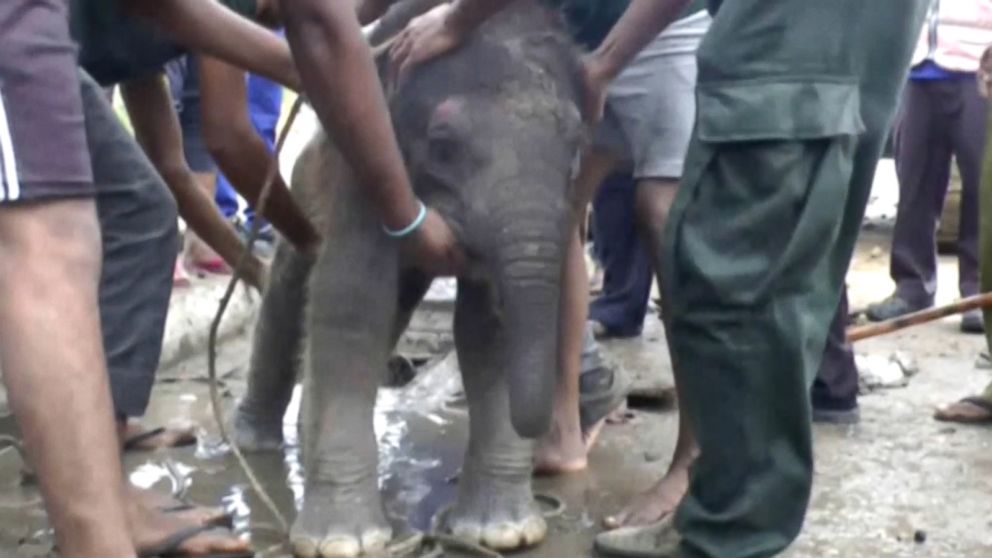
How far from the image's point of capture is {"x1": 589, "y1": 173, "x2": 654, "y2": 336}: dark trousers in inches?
227

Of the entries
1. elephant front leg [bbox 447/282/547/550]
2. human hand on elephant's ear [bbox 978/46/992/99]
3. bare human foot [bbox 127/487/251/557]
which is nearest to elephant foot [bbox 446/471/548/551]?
elephant front leg [bbox 447/282/547/550]

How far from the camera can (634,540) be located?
3.28m

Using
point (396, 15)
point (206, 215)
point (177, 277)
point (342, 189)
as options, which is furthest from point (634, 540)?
point (177, 277)

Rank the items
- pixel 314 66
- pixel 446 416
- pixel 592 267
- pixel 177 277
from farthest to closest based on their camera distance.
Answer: pixel 592 267 → pixel 177 277 → pixel 446 416 → pixel 314 66

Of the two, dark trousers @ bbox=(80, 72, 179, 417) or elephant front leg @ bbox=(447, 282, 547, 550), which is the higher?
dark trousers @ bbox=(80, 72, 179, 417)

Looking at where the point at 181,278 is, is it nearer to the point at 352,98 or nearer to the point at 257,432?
the point at 257,432

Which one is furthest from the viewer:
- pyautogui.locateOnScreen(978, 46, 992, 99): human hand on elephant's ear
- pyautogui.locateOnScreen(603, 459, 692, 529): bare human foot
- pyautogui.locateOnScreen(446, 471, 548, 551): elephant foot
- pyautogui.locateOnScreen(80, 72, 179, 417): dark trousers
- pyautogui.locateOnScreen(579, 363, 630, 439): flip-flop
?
pyautogui.locateOnScreen(978, 46, 992, 99): human hand on elephant's ear

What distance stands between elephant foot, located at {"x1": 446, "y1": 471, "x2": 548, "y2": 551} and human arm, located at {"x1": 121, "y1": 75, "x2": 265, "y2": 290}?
1.12 meters

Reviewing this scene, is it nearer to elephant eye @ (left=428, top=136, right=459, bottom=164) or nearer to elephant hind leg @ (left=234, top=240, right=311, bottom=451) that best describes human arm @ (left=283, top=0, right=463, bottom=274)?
elephant eye @ (left=428, top=136, right=459, bottom=164)

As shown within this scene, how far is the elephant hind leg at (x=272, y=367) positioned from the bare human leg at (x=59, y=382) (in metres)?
1.71

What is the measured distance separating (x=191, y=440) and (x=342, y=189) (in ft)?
3.70

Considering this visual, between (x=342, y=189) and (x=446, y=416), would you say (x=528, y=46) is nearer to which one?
(x=342, y=189)

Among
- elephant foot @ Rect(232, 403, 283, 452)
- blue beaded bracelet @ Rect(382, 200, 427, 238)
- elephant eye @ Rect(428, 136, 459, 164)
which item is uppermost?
elephant eye @ Rect(428, 136, 459, 164)

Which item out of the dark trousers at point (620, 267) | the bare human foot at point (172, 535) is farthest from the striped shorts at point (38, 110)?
the dark trousers at point (620, 267)
